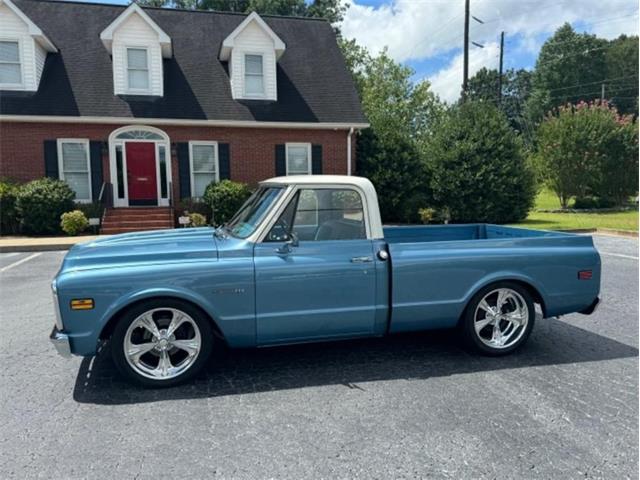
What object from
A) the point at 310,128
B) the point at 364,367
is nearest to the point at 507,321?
the point at 364,367

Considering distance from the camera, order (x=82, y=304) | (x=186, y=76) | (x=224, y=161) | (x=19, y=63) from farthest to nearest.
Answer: (x=186, y=76)
(x=224, y=161)
(x=19, y=63)
(x=82, y=304)

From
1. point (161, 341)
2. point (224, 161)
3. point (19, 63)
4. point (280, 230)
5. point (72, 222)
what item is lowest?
point (161, 341)

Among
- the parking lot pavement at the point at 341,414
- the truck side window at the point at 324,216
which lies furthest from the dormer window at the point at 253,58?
the truck side window at the point at 324,216

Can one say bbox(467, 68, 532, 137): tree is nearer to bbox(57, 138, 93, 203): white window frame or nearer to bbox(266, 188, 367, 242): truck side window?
bbox(57, 138, 93, 203): white window frame

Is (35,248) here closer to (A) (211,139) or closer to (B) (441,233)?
(A) (211,139)

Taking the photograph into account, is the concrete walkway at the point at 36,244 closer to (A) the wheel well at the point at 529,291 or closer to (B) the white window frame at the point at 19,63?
(B) the white window frame at the point at 19,63

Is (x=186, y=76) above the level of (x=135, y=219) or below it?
above

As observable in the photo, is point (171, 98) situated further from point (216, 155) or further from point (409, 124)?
point (409, 124)

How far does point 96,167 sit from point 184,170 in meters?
2.83

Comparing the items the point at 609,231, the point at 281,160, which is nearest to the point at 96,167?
the point at 281,160

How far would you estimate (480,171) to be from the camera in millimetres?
17828

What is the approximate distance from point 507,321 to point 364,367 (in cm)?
147

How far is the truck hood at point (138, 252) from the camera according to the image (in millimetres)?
3783

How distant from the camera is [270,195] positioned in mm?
4312
